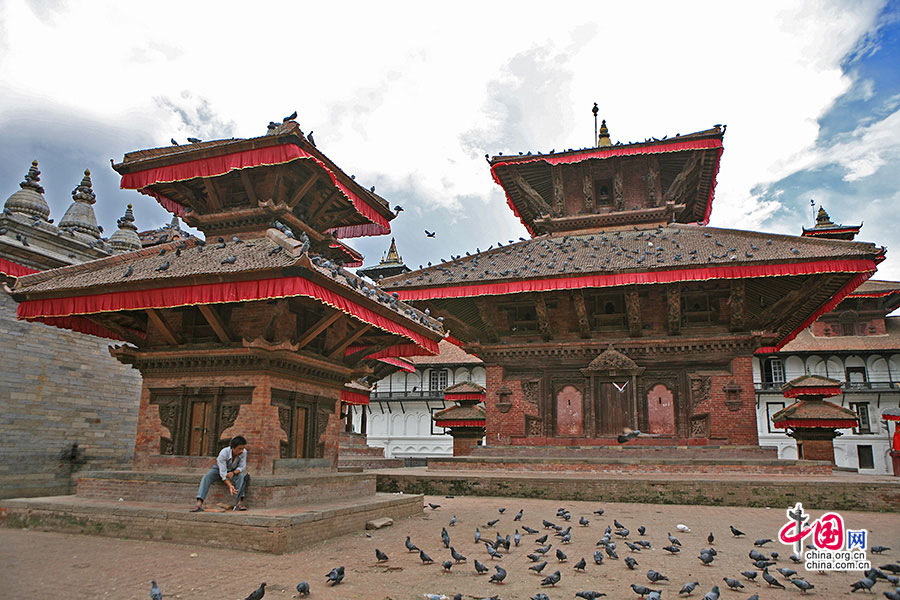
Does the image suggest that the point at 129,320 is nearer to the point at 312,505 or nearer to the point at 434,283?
the point at 312,505

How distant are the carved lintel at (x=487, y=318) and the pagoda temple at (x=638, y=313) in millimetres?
33

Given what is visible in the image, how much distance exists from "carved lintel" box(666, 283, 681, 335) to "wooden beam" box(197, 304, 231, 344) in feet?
36.8

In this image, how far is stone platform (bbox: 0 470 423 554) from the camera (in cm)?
746

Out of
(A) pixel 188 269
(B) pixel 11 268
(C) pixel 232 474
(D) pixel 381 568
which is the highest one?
(B) pixel 11 268

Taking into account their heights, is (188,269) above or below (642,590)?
above

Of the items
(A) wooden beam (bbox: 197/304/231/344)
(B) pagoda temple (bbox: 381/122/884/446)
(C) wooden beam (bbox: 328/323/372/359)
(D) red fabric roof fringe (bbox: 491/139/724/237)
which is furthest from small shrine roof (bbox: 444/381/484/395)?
(A) wooden beam (bbox: 197/304/231/344)

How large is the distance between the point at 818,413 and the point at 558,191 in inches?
422

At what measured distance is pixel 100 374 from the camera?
1788cm

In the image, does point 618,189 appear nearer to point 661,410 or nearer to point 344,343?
point 661,410

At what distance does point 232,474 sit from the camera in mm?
8273

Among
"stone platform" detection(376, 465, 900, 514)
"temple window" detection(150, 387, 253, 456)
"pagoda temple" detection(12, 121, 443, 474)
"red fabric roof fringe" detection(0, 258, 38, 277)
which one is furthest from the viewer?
"red fabric roof fringe" detection(0, 258, 38, 277)

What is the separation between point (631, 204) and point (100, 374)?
17.4 metres

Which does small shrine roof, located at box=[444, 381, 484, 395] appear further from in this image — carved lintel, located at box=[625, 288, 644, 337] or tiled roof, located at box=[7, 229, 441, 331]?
tiled roof, located at box=[7, 229, 441, 331]

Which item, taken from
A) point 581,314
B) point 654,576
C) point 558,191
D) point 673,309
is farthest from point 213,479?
point 558,191
